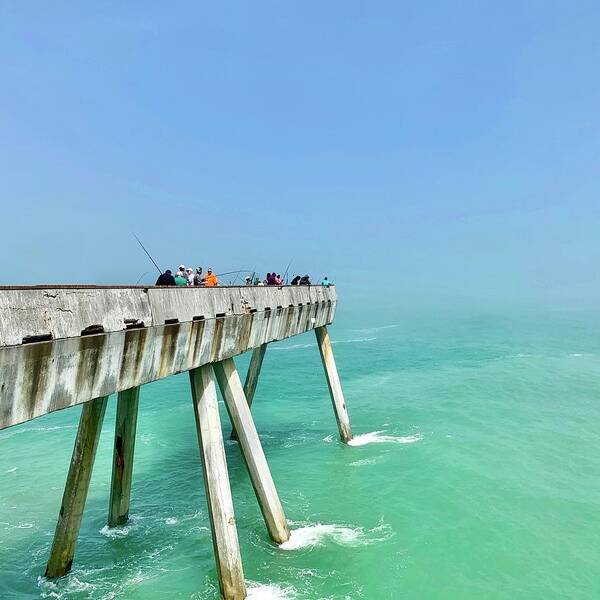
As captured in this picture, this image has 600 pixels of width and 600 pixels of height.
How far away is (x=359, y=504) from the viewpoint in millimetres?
14961

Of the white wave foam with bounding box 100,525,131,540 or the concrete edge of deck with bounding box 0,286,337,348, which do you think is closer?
the concrete edge of deck with bounding box 0,286,337,348

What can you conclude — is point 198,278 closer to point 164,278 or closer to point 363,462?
point 164,278

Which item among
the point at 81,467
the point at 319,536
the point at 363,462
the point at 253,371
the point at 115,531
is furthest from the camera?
the point at 253,371

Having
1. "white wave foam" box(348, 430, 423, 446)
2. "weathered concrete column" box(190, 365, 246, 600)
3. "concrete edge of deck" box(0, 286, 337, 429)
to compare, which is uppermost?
"concrete edge of deck" box(0, 286, 337, 429)

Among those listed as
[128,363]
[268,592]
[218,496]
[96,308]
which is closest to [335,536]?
[268,592]

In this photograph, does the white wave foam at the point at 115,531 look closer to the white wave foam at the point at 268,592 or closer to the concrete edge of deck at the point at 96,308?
the white wave foam at the point at 268,592

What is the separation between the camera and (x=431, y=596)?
34.8 feet

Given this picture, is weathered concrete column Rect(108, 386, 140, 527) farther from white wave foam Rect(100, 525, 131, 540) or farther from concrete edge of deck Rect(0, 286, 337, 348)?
concrete edge of deck Rect(0, 286, 337, 348)

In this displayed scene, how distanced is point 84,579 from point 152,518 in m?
3.18

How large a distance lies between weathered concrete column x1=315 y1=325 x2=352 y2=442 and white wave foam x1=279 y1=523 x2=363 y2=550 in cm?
668

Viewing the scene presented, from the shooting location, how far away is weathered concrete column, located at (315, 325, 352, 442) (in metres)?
19.6

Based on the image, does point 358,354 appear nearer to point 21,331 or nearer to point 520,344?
point 520,344

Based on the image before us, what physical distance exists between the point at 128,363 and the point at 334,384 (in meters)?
13.1

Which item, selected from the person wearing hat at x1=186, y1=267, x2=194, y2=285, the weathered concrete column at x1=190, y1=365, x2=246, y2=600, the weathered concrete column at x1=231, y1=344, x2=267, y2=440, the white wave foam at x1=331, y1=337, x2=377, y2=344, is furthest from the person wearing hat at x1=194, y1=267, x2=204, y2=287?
the white wave foam at x1=331, y1=337, x2=377, y2=344
